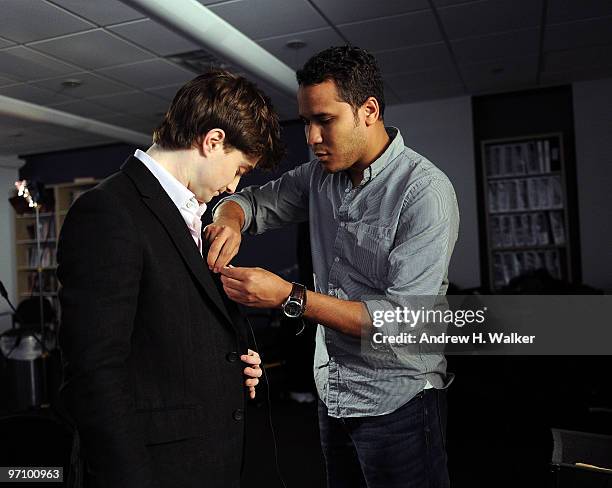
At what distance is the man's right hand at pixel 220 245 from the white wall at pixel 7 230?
8.47 meters

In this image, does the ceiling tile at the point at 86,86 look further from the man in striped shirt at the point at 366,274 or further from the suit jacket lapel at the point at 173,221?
the suit jacket lapel at the point at 173,221

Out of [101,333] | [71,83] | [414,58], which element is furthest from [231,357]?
[71,83]

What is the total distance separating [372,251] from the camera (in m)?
1.48

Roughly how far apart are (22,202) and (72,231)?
5430mm

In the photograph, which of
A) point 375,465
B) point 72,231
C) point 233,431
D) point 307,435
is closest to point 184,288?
point 72,231

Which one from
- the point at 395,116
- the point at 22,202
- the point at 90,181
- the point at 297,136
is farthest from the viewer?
the point at 90,181

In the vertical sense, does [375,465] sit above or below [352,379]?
below

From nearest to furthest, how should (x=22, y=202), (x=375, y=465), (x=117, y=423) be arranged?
(x=117, y=423), (x=375, y=465), (x=22, y=202)

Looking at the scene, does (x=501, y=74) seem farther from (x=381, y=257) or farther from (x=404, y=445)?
(x=404, y=445)

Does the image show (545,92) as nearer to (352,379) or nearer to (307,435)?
(307,435)

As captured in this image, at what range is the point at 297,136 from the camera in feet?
24.3

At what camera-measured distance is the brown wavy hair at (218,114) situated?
4.07 ft

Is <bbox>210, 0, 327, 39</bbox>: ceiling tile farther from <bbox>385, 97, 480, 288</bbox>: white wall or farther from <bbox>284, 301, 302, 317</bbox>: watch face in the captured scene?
<bbox>284, 301, 302, 317</bbox>: watch face

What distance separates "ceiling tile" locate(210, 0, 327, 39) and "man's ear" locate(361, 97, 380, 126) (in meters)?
2.54
